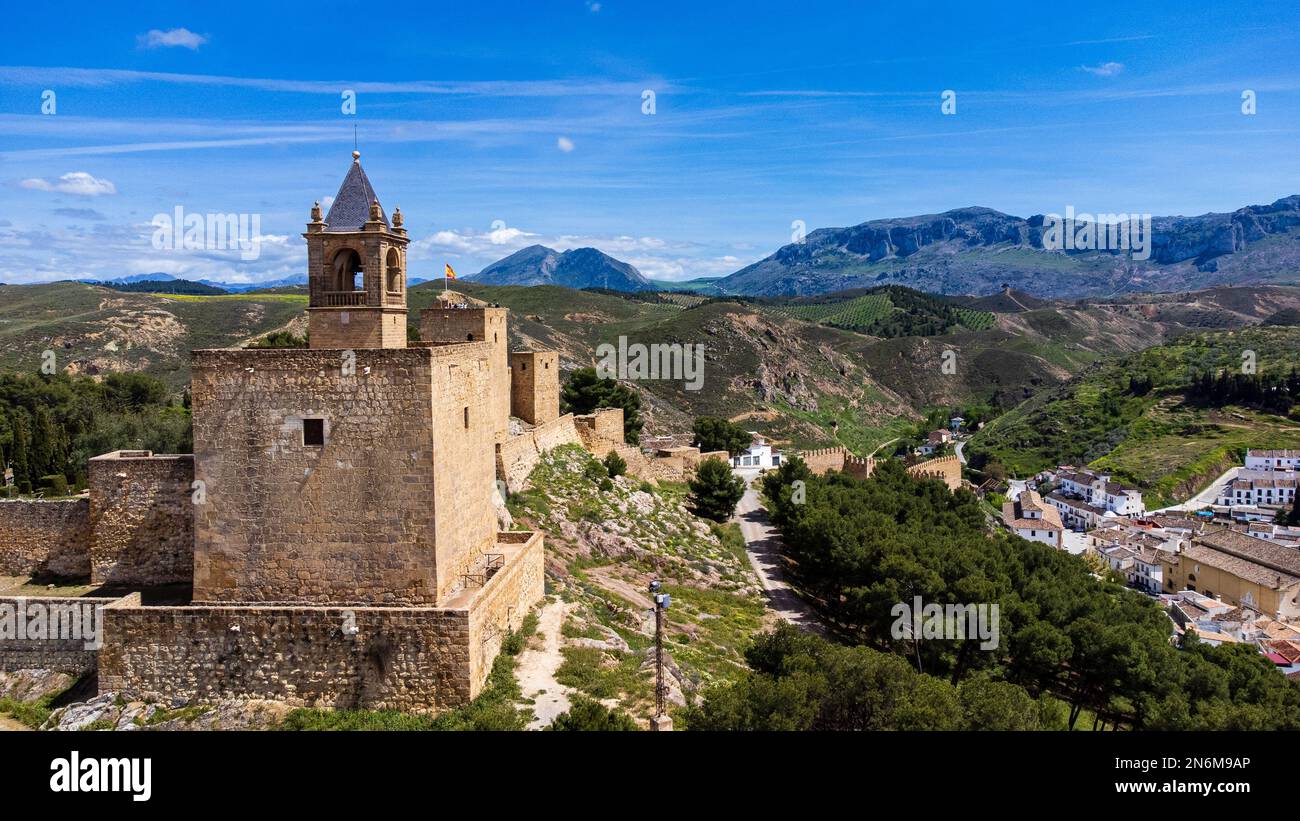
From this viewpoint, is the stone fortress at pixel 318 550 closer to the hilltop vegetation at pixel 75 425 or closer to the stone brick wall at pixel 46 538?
the stone brick wall at pixel 46 538

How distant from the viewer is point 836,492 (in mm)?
41281

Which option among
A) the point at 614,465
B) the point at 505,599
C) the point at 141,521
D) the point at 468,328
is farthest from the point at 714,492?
the point at 141,521

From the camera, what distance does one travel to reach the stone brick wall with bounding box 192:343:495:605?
13.8m

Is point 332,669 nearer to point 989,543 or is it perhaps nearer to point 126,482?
point 126,482

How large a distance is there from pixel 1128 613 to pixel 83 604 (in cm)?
3038

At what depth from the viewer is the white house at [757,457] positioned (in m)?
61.3

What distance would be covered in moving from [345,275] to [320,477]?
14.1ft

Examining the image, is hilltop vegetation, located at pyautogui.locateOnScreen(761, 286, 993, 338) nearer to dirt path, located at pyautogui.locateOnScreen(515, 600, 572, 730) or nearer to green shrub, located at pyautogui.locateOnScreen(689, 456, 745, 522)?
green shrub, located at pyautogui.locateOnScreen(689, 456, 745, 522)

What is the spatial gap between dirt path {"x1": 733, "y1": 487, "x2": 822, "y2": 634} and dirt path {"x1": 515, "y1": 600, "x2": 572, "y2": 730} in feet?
45.5

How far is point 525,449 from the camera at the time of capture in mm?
29312

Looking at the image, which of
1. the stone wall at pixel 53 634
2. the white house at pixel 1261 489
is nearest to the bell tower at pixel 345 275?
the stone wall at pixel 53 634

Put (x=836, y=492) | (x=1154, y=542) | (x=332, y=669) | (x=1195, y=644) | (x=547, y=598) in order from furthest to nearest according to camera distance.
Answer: (x=1154, y=542) < (x=836, y=492) < (x=1195, y=644) < (x=547, y=598) < (x=332, y=669)

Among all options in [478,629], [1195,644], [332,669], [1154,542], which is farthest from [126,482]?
[1154,542]

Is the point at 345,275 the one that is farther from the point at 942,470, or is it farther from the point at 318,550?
the point at 942,470
